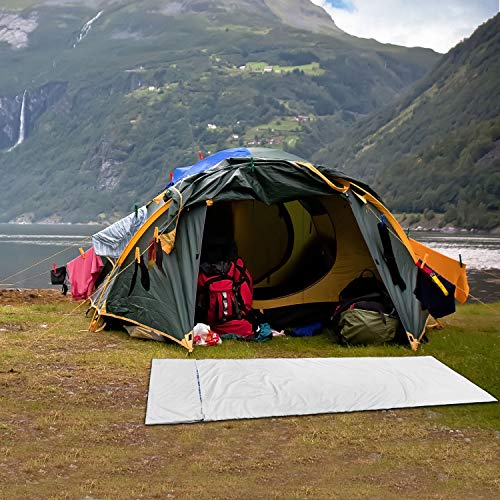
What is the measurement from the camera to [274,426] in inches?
238

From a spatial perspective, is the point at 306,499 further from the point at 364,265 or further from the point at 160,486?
the point at 364,265

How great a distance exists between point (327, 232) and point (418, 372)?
15.1 ft

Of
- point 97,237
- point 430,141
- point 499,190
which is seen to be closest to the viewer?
point 97,237

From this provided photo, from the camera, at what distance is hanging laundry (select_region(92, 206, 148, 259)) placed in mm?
12000

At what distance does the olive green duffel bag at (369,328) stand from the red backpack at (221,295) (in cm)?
157

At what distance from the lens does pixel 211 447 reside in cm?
549

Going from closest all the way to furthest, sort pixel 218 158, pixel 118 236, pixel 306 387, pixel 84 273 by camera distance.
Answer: pixel 306 387
pixel 218 158
pixel 118 236
pixel 84 273

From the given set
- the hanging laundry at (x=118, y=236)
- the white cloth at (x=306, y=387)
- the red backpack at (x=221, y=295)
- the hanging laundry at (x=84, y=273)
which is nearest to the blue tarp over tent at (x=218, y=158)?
the hanging laundry at (x=118, y=236)

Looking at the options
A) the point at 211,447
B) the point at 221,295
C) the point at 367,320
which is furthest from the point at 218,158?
the point at 211,447

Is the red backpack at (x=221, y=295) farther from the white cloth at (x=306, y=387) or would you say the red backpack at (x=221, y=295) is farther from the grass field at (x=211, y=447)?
the grass field at (x=211, y=447)

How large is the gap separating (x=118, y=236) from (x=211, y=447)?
7848 mm

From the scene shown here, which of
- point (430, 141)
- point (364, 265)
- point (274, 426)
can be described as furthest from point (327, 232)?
point (430, 141)

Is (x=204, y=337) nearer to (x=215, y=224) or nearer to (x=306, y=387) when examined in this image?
(x=306, y=387)

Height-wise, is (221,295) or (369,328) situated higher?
(221,295)
